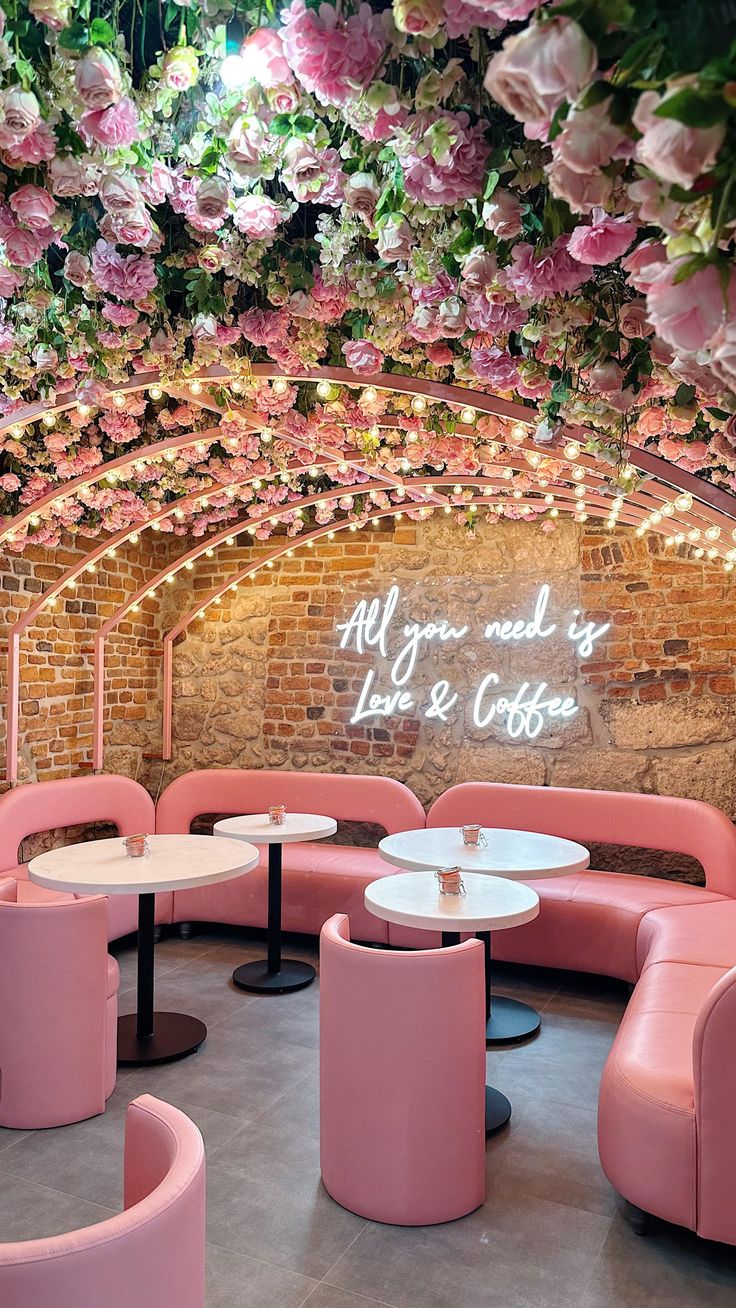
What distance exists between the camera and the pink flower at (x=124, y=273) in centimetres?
238

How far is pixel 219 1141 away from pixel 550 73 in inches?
135

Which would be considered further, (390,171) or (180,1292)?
(390,171)

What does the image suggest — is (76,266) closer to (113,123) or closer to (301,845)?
(113,123)

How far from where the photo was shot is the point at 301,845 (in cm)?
607

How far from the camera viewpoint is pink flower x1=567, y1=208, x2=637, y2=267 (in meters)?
1.38

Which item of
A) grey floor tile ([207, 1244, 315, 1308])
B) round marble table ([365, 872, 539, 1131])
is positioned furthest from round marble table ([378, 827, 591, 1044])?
grey floor tile ([207, 1244, 315, 1308])

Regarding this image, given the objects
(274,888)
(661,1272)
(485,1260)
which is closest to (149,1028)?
(274,888)

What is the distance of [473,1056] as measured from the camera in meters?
2.65

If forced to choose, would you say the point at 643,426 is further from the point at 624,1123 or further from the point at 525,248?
the point at 624,1123

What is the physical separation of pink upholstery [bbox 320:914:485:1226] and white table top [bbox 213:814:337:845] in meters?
1.97

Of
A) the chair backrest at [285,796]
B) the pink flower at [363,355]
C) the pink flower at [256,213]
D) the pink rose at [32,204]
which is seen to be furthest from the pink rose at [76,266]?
the chair backrest at [285,796]

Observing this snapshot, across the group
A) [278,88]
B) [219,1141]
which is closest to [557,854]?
[219,1141]

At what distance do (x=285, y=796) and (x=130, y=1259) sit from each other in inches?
197

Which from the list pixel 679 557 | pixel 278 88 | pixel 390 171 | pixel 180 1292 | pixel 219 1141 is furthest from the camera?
pixel 679 557
